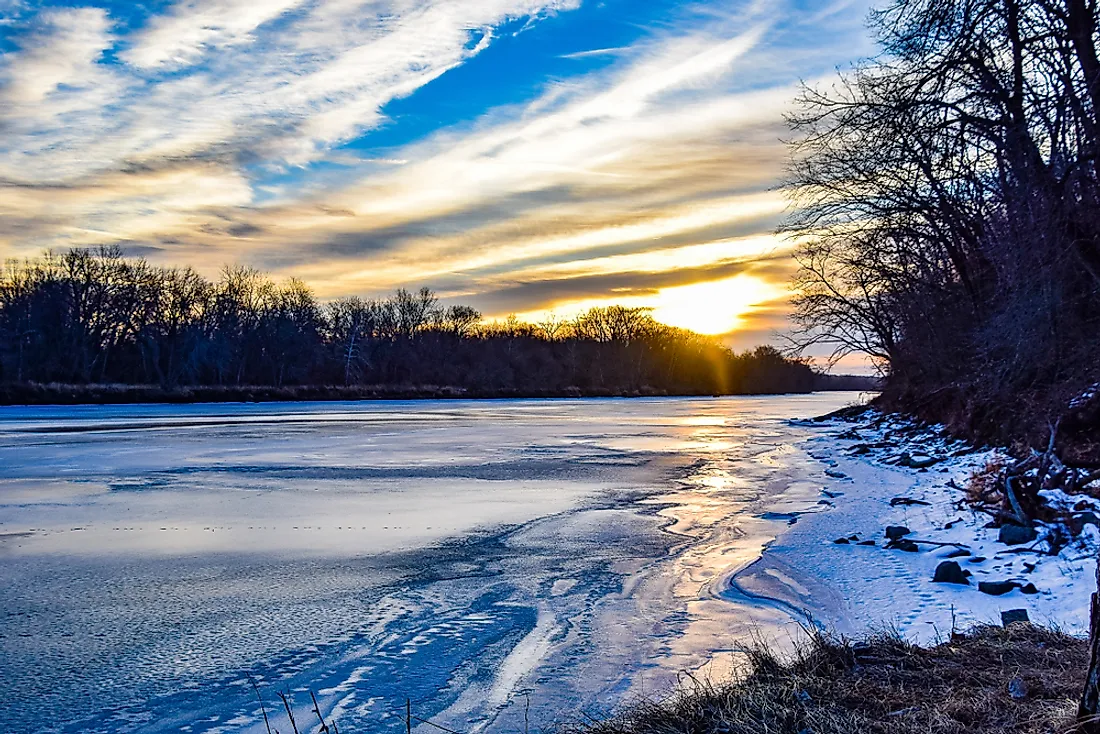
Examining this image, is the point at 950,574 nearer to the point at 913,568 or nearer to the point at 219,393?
the point at 913,568

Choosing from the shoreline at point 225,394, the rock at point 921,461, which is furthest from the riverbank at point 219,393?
the rock at point 921,461

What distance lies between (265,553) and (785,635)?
5.78m

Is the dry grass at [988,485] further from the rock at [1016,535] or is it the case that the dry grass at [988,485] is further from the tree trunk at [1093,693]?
the tree trunk at [1093,693]

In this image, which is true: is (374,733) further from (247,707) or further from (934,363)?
(934,363)

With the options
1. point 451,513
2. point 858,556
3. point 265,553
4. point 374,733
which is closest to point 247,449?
point 451,513

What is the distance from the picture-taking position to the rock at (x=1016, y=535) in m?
8.07

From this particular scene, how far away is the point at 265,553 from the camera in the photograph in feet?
29.4

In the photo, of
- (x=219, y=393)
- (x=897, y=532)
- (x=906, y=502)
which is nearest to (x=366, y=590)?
(x=897, y=532)

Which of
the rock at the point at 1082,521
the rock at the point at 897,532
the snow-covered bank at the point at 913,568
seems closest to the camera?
the snow-covered bank at the point at 913,568

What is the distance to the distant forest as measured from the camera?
6359 cm

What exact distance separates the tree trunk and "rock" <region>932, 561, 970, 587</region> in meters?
4.32

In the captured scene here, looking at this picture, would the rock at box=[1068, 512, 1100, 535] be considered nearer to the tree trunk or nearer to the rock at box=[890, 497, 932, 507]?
the rock at box=[890, 497, 932, 507]

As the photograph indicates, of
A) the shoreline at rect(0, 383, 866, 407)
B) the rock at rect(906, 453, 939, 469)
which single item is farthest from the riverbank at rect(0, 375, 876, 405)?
the rock at rect(906, 453, 939, 469)

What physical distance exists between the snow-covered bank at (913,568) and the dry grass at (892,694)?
3.65 feet
